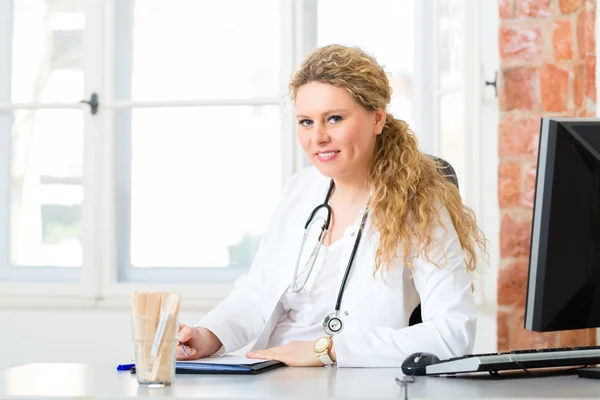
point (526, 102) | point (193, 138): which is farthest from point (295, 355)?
point (193, 138)

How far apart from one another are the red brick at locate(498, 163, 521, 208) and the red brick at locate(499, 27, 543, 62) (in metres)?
0.30

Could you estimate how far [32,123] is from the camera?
302cm

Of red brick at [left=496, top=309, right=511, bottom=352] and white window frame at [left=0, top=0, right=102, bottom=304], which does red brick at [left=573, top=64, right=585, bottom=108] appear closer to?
red brick at [left=496, top=309, right=511, bottom=352]

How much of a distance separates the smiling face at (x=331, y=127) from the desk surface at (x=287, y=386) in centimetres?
59

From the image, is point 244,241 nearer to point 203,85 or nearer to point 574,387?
point 203,85

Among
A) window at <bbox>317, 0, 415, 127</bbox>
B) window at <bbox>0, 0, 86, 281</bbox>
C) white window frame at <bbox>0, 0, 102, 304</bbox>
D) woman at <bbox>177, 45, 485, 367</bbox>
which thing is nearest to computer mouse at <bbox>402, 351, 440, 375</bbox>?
woman at <bbox>177, 45, 485, 367</bbox>

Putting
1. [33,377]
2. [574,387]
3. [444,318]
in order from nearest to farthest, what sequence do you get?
[574,387] < [33,377] < [444,318]

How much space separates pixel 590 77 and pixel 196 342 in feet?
4.17

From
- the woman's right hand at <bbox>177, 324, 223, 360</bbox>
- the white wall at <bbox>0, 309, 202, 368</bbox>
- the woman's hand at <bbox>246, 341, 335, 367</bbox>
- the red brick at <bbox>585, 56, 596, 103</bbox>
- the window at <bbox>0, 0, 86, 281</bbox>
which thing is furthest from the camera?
the window at <bbox>0, 0, 86, 281</bbox>

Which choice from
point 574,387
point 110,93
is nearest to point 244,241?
point 110,93

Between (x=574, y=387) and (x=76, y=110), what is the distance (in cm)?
215

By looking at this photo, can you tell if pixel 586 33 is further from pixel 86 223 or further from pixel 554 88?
pixel 86 223

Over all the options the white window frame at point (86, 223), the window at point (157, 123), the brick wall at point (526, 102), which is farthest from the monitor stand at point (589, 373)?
the white window frame at point (86, 223)

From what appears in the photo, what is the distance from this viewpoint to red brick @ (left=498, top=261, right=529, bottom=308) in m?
2.46
